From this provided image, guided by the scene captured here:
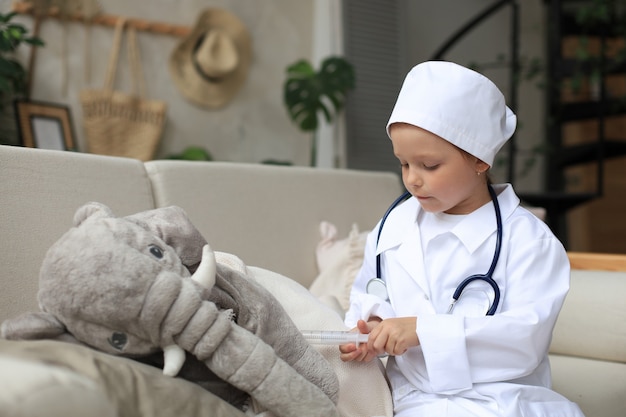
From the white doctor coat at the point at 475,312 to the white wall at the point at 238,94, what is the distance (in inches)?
110

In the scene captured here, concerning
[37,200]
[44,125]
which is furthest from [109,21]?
[37,200]

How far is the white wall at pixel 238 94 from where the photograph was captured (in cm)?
385

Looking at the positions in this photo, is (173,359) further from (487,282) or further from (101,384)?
(487,282)

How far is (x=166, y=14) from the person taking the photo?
4.28 meters

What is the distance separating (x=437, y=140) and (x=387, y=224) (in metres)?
0.29

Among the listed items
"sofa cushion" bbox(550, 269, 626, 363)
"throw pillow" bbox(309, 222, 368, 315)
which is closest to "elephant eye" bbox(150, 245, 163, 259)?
"throw pillow" bbox(309, 222, 368, 315)

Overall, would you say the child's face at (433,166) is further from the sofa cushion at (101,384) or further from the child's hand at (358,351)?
the sofa cushion at (101,384)

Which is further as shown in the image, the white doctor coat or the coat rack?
the coat rack

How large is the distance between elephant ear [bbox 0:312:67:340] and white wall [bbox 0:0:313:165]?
2968mm

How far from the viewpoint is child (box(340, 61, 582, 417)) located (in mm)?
1374

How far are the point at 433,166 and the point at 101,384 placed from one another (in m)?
0.78

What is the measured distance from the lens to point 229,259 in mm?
1460

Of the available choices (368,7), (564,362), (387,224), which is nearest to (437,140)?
(387,224)

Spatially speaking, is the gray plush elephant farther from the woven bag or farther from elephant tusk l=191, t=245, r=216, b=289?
the woven bag
